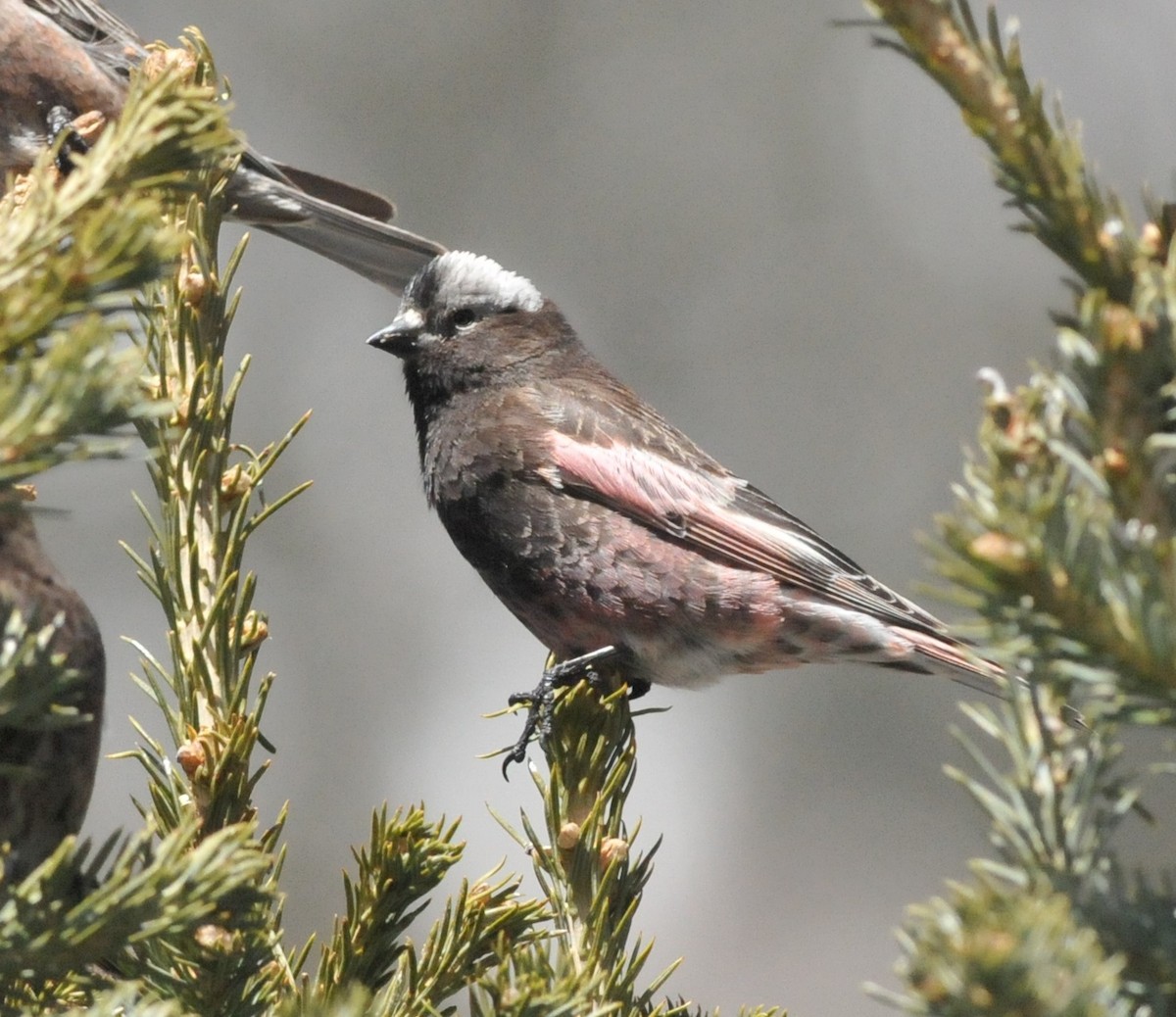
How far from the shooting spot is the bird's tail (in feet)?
12.9

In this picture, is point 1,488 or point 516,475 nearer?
point 1,488

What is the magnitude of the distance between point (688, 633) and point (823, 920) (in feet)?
22.8

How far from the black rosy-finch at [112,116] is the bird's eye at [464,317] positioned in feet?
1.63

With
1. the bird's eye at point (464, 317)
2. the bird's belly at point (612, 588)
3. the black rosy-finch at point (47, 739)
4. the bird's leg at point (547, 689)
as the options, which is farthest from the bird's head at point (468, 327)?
the black rosy-finch at point (47, 739)

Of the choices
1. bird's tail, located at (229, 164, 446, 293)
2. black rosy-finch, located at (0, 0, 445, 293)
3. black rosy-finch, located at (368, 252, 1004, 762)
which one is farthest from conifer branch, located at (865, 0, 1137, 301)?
bird's tail, located at (229, 164, 446, 293)

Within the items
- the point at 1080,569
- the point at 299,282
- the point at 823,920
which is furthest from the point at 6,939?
the point at 299,282

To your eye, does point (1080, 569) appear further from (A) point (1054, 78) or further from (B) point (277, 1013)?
(A) point (1054, 78)

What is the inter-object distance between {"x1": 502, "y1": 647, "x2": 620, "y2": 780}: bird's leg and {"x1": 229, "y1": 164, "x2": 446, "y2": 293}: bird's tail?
1.46 metres

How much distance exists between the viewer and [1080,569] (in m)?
0.87

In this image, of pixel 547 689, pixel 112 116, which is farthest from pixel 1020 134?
pixel 112 116

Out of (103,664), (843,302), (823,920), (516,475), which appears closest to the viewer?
(103,664)

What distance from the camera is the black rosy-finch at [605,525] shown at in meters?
3.06

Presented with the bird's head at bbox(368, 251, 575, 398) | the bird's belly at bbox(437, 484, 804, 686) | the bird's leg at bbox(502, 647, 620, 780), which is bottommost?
the bird's leg at bbox(502, 647, 620, 780)

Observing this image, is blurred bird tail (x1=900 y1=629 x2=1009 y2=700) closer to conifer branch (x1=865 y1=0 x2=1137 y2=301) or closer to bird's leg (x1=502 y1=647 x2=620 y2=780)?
bird's leg (x1=502 y1=647 x2=620 y2=780)
